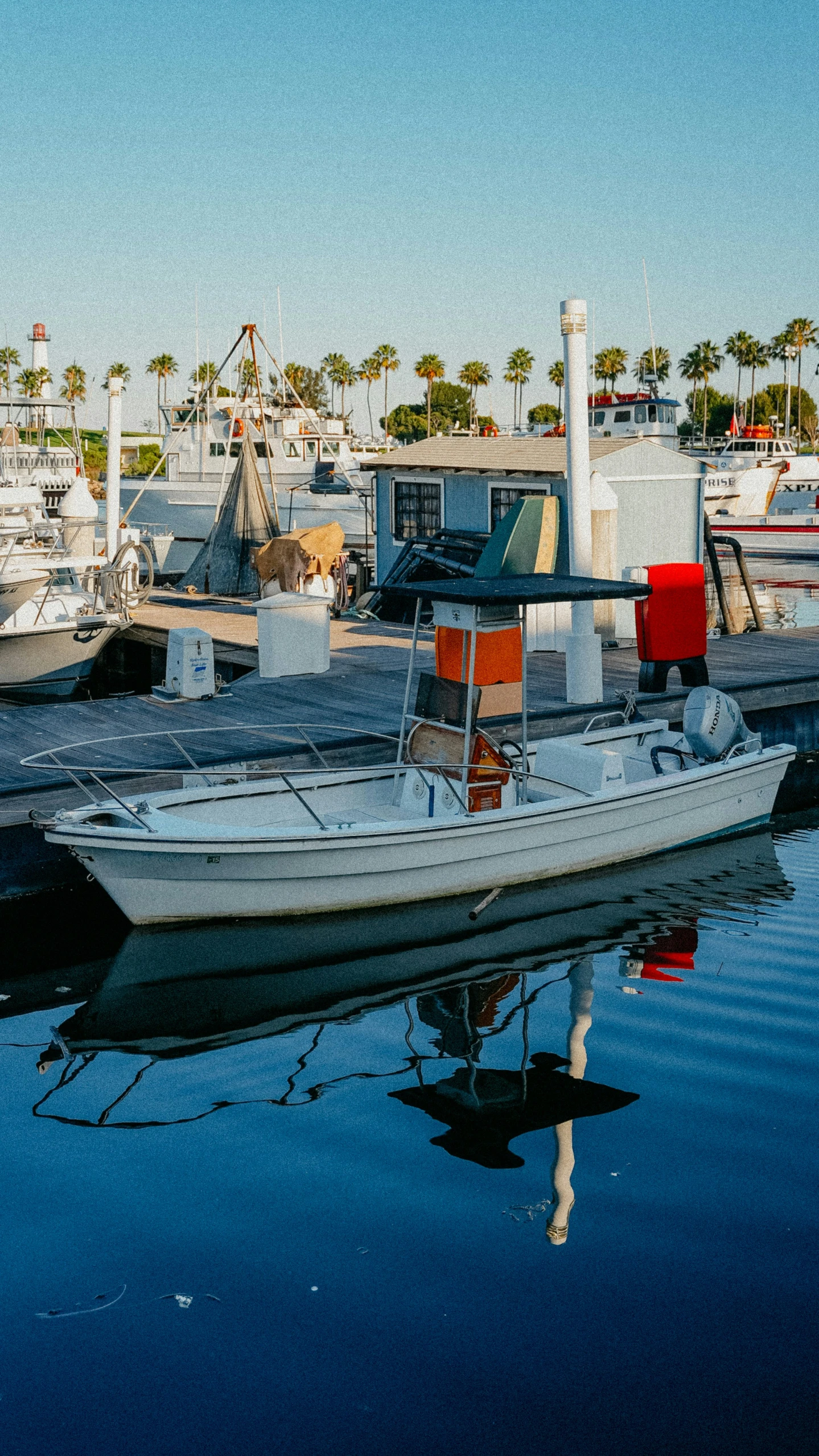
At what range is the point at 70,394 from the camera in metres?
107

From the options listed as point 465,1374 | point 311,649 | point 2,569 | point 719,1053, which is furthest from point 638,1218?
point 2,569

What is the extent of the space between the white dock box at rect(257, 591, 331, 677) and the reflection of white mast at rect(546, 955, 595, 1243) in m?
6.98

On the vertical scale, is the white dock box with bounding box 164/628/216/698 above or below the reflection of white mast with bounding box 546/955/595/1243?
above

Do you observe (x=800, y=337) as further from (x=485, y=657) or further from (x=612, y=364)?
(x=485, y=657)

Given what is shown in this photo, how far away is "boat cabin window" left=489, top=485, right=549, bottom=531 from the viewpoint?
60.0 feet

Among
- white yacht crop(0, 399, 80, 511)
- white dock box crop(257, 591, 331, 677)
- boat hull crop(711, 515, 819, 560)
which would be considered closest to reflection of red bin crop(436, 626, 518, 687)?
white dock box crop(257, 591, 331, 677)

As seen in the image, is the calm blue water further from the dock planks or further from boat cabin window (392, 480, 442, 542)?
boat cabin window (392, 480, 442, 542)

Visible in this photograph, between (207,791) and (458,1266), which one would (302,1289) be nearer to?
(458,1266)

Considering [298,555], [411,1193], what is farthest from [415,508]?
[411,1193]

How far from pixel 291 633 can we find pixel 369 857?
6.17 m

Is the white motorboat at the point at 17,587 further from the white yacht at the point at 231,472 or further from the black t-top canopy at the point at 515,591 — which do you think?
the white yacht at the point at 231,472

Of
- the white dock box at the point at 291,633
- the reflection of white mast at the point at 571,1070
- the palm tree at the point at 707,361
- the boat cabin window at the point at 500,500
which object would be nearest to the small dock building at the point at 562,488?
the boat cabin window at the point at 500,500

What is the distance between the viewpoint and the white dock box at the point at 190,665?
13.8m

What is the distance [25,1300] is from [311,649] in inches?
419
